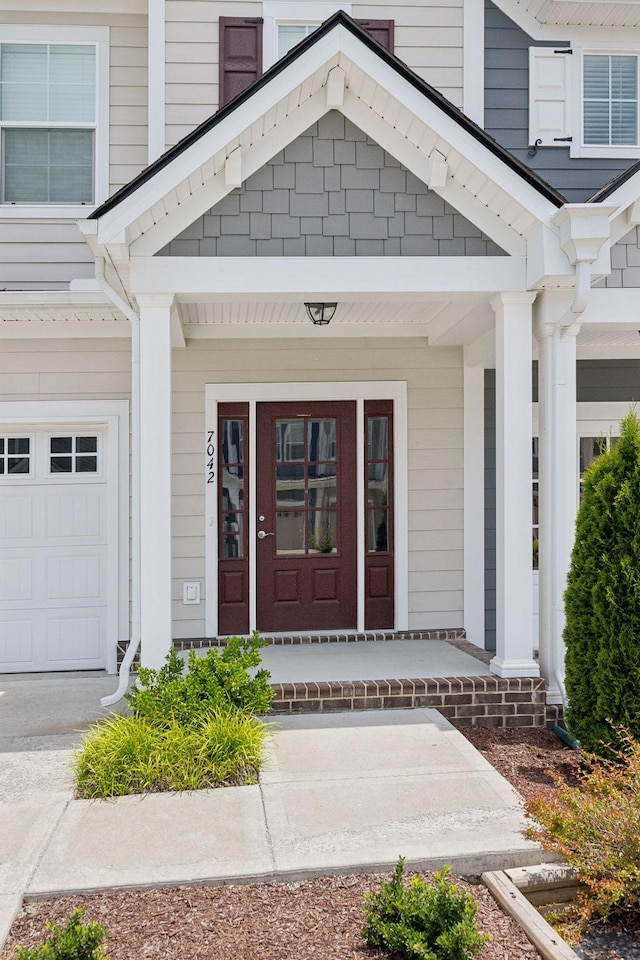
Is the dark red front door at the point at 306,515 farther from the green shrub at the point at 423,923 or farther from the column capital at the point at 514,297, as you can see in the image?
the green shrub at the point at 423,923

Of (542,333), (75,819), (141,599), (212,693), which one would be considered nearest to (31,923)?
(75,819)

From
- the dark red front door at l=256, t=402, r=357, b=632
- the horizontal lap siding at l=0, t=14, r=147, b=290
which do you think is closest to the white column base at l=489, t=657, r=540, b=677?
the dark red front door at l=256, t=402, r=357, b=632

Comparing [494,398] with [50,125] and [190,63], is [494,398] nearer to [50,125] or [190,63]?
[190,63]

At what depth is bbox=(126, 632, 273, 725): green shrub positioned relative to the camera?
438 centimetres

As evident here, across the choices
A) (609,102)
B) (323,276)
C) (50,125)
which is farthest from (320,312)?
(609,102)

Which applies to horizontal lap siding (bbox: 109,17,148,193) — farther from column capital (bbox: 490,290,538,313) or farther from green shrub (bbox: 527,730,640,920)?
green shrub (bbox: 527,730,640,920)

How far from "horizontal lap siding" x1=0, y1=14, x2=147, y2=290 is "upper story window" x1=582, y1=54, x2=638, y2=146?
3.86m

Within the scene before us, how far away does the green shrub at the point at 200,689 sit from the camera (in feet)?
14.4

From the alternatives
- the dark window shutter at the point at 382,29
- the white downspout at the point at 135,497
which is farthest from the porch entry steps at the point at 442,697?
the dark window shutter at the point at 382,29

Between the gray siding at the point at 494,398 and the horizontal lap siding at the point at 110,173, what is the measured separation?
3.64 metres

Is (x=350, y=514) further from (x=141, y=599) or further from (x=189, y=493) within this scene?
(x=141, y=599)

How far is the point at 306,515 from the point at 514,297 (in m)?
2.80

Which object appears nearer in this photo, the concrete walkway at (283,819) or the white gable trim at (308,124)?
the concrete walkway at (283,819)

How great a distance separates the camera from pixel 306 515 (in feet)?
23.6
